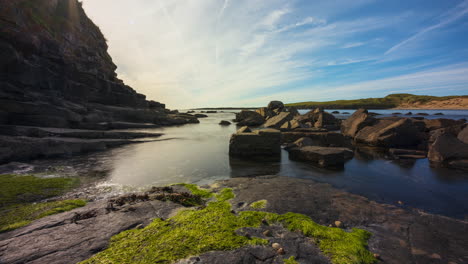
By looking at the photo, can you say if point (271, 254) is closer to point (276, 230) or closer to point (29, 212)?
point (276, 230)

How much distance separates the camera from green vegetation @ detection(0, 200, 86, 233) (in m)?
5.14

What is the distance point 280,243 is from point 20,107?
2571cm

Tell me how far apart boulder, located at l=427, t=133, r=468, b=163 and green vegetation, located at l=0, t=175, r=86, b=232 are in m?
19.6

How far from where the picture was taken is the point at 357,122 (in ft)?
73.4

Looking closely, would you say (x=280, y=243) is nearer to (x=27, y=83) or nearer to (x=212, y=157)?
(x=212, y=157)

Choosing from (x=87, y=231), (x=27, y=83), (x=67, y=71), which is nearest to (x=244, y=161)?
(x=87, y=231)

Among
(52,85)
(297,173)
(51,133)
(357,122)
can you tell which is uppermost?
(52,85)

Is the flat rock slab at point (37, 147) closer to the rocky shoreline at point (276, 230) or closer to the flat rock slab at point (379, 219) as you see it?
the rocky shoreline at point (276, 230)

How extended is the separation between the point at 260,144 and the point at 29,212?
1231 cm

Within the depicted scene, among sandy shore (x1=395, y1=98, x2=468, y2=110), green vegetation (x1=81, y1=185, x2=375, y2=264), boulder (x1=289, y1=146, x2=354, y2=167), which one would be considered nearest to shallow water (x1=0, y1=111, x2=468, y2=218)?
boulder (x1=289, y1=146, x2=354, y2=167)

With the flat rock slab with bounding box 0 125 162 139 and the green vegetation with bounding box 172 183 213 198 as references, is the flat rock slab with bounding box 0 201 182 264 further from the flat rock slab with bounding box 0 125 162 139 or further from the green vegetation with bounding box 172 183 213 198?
the flat rock slab with bounding box 0 125 162 139

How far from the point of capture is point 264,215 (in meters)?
5.62

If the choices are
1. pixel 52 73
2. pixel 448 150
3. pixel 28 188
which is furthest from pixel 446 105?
pixel 52 73

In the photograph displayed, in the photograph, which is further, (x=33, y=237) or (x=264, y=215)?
(x=264, y=215)
